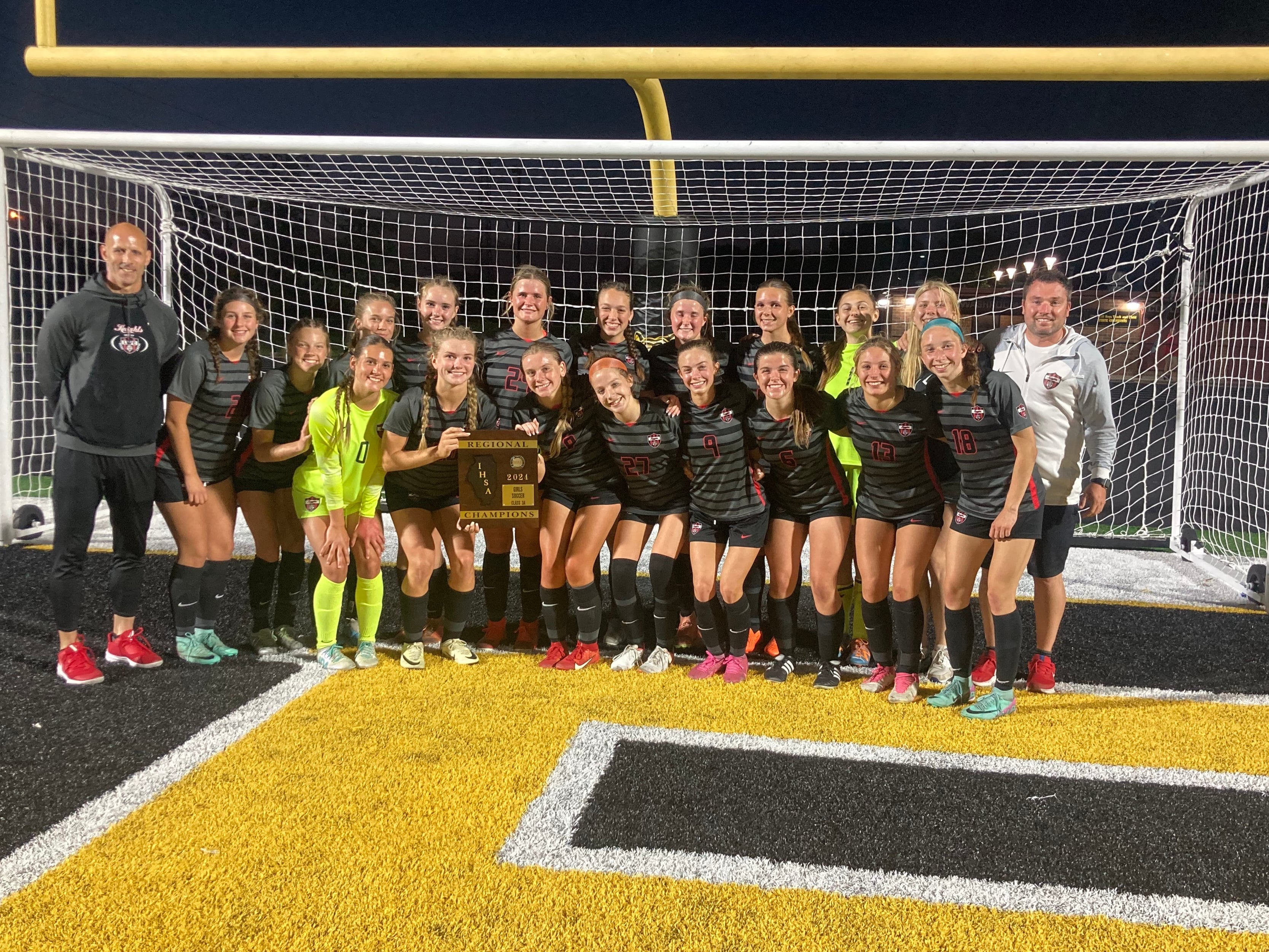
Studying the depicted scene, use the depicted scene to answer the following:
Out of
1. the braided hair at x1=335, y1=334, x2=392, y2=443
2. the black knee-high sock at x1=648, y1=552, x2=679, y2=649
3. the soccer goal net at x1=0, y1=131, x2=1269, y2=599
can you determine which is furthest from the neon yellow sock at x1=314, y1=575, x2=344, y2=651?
the soccer goal net at x1=0, y1=131, x2=1269, y2=599

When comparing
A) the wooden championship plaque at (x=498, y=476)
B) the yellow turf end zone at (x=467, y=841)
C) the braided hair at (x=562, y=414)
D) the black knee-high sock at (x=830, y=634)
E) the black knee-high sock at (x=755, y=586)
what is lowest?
the yellow turf end zone at (x=467, y=841)

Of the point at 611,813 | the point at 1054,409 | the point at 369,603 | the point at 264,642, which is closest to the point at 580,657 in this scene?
the point at 369,603

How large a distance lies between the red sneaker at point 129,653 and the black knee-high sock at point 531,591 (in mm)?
1597

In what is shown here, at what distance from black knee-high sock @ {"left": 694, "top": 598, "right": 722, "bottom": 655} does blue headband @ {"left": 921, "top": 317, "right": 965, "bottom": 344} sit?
4.64 feet

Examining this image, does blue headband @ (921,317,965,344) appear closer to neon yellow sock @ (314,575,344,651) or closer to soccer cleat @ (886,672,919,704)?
soccer cleat @ (886,672,919,704)

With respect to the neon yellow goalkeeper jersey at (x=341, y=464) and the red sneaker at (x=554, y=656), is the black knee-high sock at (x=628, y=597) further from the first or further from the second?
the neon yellow goalkeeper jersey at (x=341, y=464)

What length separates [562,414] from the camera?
3.45 metres

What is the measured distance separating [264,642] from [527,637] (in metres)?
1.22

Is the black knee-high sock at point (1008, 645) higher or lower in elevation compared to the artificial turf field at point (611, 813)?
higher

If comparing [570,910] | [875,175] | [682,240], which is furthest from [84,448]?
[682,240]

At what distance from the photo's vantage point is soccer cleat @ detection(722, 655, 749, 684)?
3373mm

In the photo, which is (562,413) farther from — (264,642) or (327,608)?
(264,642)

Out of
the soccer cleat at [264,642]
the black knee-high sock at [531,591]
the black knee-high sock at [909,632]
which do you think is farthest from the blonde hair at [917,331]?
the soccer cleat at [264,642]

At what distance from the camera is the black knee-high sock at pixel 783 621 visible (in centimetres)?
346
